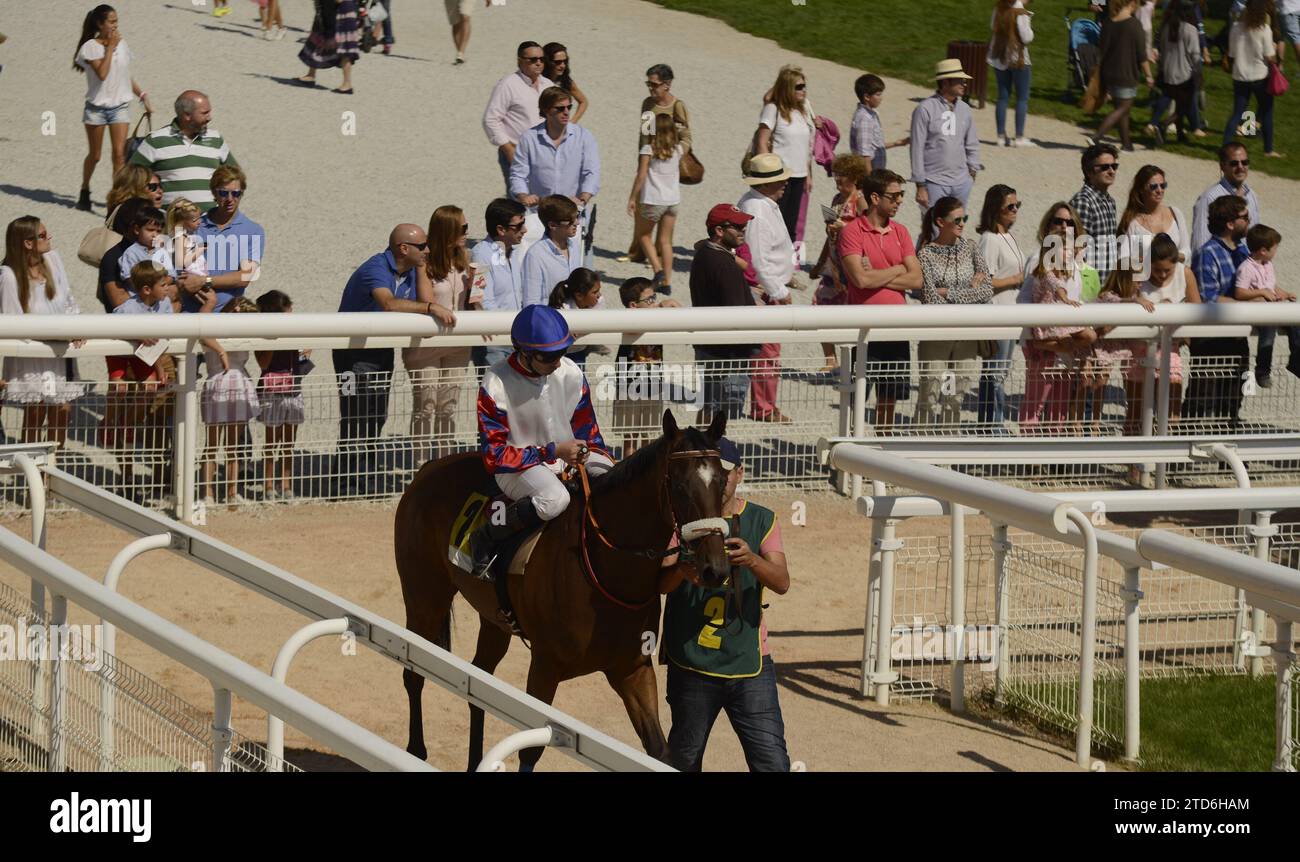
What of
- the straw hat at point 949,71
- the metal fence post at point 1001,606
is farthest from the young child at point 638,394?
the straw hat at point 949,71

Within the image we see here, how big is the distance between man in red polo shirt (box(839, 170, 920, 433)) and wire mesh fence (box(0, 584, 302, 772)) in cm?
564

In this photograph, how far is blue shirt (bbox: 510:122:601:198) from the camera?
12.8 m

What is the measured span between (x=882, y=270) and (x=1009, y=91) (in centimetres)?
939

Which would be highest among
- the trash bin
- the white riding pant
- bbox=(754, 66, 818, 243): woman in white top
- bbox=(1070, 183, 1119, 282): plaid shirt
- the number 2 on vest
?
the trash bin

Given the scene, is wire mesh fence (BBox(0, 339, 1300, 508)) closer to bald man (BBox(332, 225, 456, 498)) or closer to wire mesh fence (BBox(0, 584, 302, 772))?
bald man (BBox(332, 225, 456, 498))

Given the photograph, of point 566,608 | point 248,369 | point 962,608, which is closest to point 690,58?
point 248,369

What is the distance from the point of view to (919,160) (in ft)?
47.0

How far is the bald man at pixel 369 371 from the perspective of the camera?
384 inches

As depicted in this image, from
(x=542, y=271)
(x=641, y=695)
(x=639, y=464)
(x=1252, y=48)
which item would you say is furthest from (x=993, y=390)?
(x=1252, y=48)

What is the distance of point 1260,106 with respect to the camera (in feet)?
68.3

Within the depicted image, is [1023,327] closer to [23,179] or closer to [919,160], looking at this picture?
[919,160]

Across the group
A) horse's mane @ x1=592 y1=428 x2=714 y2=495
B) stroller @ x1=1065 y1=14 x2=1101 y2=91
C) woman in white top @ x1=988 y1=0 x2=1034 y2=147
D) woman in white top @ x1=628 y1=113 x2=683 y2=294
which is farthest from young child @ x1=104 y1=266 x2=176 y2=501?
stroller @ x1=1065 y1=14 x2=1101 y2=91

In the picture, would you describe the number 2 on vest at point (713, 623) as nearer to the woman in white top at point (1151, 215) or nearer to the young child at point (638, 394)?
the young child at point (638, 394)
